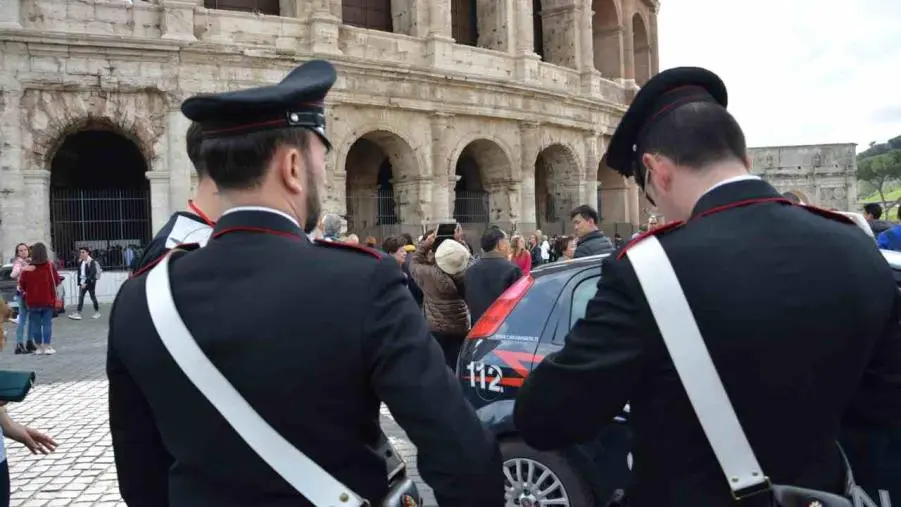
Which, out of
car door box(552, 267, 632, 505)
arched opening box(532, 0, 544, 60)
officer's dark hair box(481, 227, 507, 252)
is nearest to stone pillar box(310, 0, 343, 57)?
arched opening box(532, 0, 544, 60)

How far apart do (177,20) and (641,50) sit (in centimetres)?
2182

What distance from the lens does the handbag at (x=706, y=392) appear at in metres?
1.68

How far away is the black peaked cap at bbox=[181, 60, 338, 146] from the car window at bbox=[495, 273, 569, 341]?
275 centimetres

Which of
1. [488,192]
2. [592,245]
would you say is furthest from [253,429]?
[488,192]

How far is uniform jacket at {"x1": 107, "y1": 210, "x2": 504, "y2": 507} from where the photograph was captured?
5.23 ft

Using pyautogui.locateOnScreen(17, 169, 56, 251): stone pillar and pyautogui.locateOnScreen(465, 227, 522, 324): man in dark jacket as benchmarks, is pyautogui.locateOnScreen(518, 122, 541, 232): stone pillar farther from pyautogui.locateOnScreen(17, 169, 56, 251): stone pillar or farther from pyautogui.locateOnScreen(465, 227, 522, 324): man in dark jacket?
pyautogui.locateOnScreen(465, 227, 522, 324): man in dark jacket

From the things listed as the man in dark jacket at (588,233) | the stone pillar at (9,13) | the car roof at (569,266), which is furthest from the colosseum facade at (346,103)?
the car roof at (569,266)

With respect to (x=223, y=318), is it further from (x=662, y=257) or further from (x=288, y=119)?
(x=662, y=257)

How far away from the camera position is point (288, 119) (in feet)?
5.81

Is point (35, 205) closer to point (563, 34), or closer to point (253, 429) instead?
point (253, 429)

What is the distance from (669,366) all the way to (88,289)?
53.5 feet


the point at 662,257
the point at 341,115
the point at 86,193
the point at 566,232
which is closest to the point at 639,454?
the point at 662,257

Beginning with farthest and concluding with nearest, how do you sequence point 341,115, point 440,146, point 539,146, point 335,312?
point 539,146
point 440,146
point 341,115
point 335,312

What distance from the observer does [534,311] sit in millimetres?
4410
